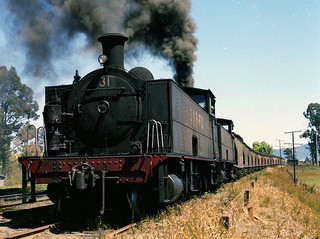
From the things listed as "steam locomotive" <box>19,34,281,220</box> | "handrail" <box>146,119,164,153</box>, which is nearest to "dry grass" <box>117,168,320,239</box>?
"steam locomotive" <box>19,34,281,220</box>

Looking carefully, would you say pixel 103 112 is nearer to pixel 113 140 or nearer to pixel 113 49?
pixel 113 140

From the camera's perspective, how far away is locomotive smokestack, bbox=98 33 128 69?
8266mm

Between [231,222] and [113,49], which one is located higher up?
[113,49]

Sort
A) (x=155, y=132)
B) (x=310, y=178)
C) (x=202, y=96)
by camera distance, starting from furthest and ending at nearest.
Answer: (x=310, y=178) < (x=202, y=96) < (x=155, y=132)

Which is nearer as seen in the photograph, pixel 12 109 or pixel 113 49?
pixel 113 49

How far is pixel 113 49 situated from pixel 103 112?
149 cm

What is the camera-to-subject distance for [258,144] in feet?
367

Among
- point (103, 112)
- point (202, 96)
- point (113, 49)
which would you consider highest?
point (113, 49)

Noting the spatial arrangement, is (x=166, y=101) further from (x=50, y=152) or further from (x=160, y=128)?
(x=50, y=152)

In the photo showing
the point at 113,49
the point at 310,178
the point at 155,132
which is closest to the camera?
the point at 155,132

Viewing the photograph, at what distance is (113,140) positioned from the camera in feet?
25.7

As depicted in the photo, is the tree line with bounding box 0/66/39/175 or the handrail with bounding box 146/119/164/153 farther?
the tree line with bounding box 0/66/39/175

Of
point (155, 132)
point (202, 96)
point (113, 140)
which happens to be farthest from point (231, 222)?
point (202, 96)

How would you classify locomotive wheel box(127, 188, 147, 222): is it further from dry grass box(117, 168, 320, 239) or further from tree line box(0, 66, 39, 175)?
tree line box(0, 66, 39, 175)
